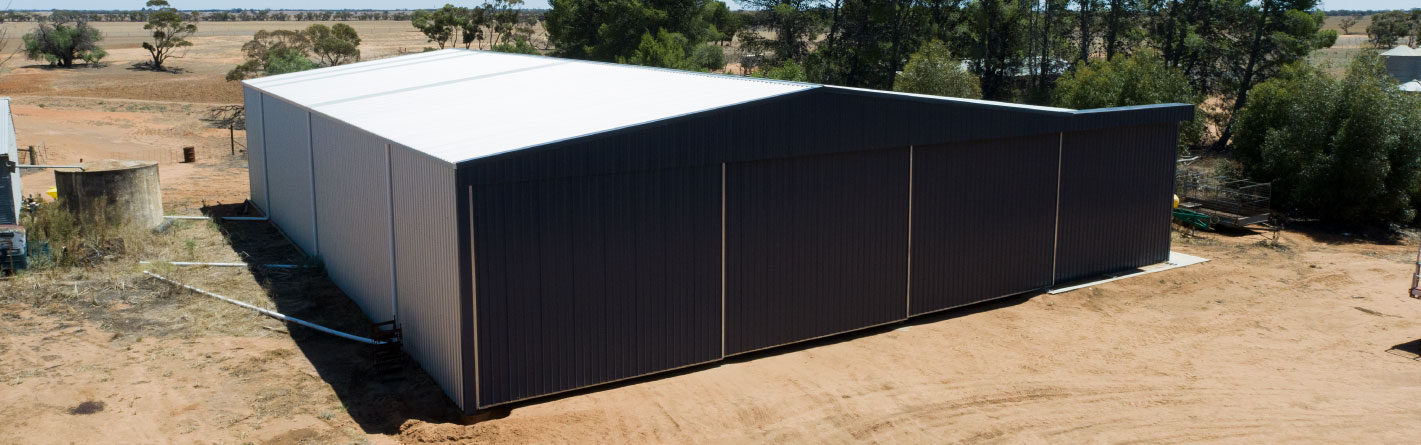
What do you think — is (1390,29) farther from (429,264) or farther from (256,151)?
(429,264)

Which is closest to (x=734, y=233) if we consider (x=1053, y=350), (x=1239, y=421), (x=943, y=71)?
(x=1053, y=350)

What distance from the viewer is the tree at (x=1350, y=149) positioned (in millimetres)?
22531

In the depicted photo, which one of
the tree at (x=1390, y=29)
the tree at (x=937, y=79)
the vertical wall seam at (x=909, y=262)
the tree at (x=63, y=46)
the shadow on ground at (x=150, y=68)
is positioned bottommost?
the vertical wall seam at (x=909, y=262)

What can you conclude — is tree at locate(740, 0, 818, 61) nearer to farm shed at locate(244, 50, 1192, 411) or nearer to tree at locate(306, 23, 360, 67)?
tree at locate(306, 23, 360, 67)

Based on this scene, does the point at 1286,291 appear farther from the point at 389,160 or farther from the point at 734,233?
the point at 389,160

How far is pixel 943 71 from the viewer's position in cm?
3303

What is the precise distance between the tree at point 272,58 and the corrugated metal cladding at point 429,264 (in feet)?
112

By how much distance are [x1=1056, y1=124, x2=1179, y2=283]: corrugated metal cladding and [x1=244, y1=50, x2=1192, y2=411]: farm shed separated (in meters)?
0.04

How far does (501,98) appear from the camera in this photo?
16.0 meters

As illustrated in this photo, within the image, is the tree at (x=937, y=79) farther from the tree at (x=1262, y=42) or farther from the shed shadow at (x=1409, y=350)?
the shed shadow at (x=1409, y=350)

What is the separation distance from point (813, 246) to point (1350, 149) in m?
16.0

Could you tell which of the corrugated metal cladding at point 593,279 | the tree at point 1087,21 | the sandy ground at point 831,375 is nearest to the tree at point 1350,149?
the sandy ground at point 831,375

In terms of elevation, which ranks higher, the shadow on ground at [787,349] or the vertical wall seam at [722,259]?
the vertical wall seam at [722,259]

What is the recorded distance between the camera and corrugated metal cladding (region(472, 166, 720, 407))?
1116 cm
